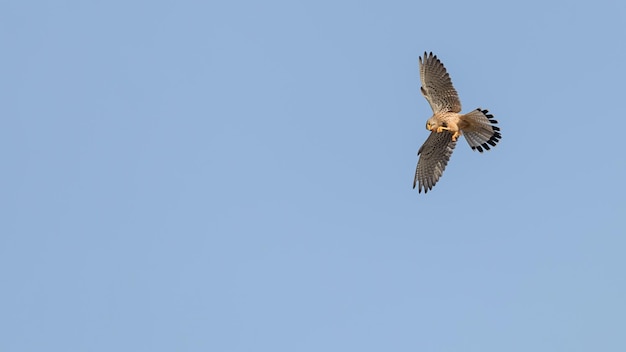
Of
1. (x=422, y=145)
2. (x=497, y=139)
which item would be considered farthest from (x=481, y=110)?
(x=422, y=145)

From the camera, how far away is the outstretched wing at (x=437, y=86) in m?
29.8

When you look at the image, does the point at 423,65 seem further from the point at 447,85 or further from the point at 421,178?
the point at 421,178

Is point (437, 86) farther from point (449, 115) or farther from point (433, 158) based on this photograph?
point (433, 158)

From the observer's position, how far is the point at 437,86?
30047 mm

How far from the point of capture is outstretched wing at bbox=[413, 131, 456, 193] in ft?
104

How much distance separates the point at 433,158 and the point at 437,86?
2801 millimetres

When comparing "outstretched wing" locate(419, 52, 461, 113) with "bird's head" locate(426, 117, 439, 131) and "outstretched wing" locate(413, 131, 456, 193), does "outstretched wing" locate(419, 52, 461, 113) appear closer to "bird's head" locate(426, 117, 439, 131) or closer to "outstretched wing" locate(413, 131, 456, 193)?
"bird's head" locate(426, 117, 439, 131)

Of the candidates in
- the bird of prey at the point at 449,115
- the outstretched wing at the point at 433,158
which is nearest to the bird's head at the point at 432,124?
the bird of prey at the point at 449,115

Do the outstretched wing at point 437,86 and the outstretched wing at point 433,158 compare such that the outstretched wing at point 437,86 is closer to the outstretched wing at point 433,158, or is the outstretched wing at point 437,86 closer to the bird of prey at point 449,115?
the bird of prey at point 449,115

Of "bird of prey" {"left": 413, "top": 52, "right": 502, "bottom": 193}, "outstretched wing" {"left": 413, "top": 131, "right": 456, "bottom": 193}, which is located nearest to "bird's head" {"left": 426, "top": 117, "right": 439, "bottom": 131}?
"bird of prey" {"left": 413, "top": 52, "right": 502, "bottom": 193}

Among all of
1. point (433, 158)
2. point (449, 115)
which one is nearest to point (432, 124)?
point (449, 115)

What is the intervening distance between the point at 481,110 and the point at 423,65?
2101mm

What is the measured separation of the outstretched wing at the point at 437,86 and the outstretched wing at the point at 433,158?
44.6 inches

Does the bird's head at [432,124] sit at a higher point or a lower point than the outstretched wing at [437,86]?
lower
